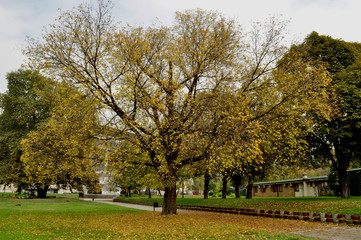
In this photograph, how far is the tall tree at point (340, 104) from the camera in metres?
19.7

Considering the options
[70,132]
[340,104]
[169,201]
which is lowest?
[169,201]

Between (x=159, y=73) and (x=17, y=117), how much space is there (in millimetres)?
27898

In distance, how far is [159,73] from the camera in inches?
693

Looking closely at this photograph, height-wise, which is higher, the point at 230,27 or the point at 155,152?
the point at 230,27

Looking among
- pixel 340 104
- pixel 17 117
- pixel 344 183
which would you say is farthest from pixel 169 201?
pixel 17 117

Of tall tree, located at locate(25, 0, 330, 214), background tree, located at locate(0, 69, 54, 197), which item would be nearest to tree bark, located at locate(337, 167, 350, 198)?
tall tree, located at locate(25, 0, 330, 214)

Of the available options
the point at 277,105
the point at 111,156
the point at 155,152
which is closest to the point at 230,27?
the point at 277,105

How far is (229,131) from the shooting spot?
15211 millimetres

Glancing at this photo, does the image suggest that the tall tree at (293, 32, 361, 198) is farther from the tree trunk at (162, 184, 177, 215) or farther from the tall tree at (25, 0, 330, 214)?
the tree trunk at (162, 184, 177, 215)

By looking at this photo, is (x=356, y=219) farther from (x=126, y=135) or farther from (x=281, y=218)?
(x=126, y=135)

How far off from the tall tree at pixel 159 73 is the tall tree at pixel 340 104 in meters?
6.54

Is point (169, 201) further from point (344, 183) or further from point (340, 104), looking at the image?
point (344, 183)

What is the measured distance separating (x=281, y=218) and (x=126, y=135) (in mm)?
11404

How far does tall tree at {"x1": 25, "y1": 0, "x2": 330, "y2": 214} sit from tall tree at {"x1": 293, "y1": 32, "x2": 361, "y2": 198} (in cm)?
654
